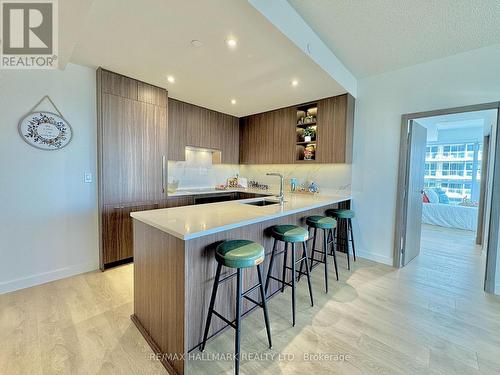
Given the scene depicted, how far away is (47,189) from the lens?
2473mm

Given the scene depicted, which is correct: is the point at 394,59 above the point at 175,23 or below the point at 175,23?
above

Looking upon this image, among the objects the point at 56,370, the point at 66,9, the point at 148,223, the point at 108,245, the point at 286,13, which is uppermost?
the point at 286,13

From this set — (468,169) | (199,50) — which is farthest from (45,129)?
(468,169)

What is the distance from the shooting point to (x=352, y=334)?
1791mm

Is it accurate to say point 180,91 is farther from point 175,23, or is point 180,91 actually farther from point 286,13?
point 286,13

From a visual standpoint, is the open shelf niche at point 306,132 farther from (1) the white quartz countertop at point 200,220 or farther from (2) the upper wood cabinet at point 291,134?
(1) the white quartz countertop at point 200,220

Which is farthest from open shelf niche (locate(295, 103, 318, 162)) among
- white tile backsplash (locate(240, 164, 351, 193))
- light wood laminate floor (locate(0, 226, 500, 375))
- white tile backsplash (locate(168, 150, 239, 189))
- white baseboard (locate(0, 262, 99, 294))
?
white baseboard (locate(0, 262, 99, 294))

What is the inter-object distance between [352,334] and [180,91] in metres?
3.55

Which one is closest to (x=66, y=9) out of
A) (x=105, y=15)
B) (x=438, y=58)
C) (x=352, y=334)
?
(x=105, y=15)

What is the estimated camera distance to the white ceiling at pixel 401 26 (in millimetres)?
1828

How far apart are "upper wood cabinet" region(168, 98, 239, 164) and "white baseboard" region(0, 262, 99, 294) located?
188cm

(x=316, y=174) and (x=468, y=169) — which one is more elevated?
(x=468, y=169)

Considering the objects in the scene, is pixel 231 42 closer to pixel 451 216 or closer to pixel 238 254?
pixel 238 254

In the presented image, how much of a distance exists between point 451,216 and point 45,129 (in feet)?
25.0
